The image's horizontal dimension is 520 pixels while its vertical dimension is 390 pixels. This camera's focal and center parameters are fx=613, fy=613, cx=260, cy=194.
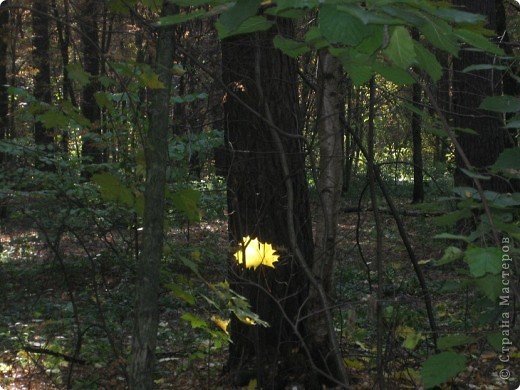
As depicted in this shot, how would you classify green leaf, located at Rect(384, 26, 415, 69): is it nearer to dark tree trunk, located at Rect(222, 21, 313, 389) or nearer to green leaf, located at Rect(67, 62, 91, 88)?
green leaf, located at Rect(67, 62, 91, 88)

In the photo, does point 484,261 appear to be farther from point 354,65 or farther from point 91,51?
point 91,51

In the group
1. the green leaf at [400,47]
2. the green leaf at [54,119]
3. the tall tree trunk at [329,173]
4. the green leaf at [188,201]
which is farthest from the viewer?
the tall tree trunk at [329,173]

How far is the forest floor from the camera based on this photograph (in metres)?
3.28

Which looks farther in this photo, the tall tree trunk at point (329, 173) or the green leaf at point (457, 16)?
the tall tree trunk at point (329, 173)

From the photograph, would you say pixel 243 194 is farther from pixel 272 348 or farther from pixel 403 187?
pixel 403 187

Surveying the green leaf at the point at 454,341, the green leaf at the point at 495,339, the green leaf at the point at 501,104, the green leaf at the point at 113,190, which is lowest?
the green leaf at the point at 495,339

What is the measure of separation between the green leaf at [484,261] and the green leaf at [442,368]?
26 centimetres

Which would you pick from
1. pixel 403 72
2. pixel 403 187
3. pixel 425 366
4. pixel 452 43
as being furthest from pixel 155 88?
pixel 403 187

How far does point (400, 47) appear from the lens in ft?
4.48

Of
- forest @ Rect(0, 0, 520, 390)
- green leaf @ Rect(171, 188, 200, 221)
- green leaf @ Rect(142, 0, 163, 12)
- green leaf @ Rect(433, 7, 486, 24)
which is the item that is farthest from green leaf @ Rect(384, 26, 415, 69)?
green leaf @ Rect(142, 0, 163, 12)

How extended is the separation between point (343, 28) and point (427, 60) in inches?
16.9

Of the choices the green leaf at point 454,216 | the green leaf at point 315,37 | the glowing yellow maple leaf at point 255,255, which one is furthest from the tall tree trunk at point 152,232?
the glowing yellow maple leaf at point 255,255

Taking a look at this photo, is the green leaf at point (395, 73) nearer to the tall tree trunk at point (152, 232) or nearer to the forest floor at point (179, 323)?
the forest floor at point (179, 323)

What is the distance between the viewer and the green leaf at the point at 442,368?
59.9 inches
